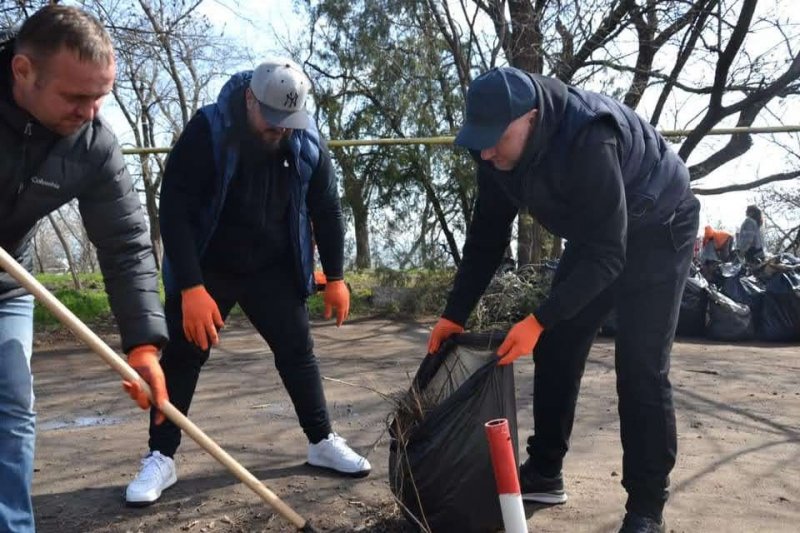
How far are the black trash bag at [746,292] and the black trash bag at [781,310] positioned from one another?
47 millimetres

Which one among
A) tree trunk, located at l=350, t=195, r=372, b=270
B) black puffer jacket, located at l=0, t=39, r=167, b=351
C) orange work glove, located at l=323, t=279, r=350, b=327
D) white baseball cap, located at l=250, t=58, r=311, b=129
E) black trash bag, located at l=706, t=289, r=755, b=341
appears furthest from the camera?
tree trunk, located at l=350, t=195, r=372, b=270

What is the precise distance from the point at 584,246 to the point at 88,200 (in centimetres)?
140

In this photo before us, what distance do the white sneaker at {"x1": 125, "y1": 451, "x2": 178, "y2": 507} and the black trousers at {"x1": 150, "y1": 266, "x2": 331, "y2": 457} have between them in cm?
5

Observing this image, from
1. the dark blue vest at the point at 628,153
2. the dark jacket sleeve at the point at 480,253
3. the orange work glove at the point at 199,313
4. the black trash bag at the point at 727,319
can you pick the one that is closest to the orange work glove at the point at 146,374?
the orange work glove at the point at 199,313

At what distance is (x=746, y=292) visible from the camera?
7328 mm

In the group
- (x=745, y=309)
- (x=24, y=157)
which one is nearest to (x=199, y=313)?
(x=24, y=157)

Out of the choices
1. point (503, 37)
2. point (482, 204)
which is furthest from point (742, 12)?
point (482, 204)

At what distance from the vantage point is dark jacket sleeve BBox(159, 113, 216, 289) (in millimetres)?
2688

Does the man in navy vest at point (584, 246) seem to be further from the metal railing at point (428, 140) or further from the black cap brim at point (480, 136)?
the metal railing at point (428, 140)

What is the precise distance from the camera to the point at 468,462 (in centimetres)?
237

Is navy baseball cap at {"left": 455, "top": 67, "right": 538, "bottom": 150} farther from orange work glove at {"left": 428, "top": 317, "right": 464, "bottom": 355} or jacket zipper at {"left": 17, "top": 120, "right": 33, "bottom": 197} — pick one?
jacket zipper at {"left": 17, "top": 120, "right": 33, "bottom": 197}

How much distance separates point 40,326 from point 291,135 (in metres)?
5.60

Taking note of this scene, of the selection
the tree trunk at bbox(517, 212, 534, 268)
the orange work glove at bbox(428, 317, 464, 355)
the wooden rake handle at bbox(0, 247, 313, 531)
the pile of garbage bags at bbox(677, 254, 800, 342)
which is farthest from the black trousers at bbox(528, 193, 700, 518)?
the tree trunk at bbox(517, 212, 534, 268)

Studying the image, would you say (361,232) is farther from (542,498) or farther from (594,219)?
(594,219)
